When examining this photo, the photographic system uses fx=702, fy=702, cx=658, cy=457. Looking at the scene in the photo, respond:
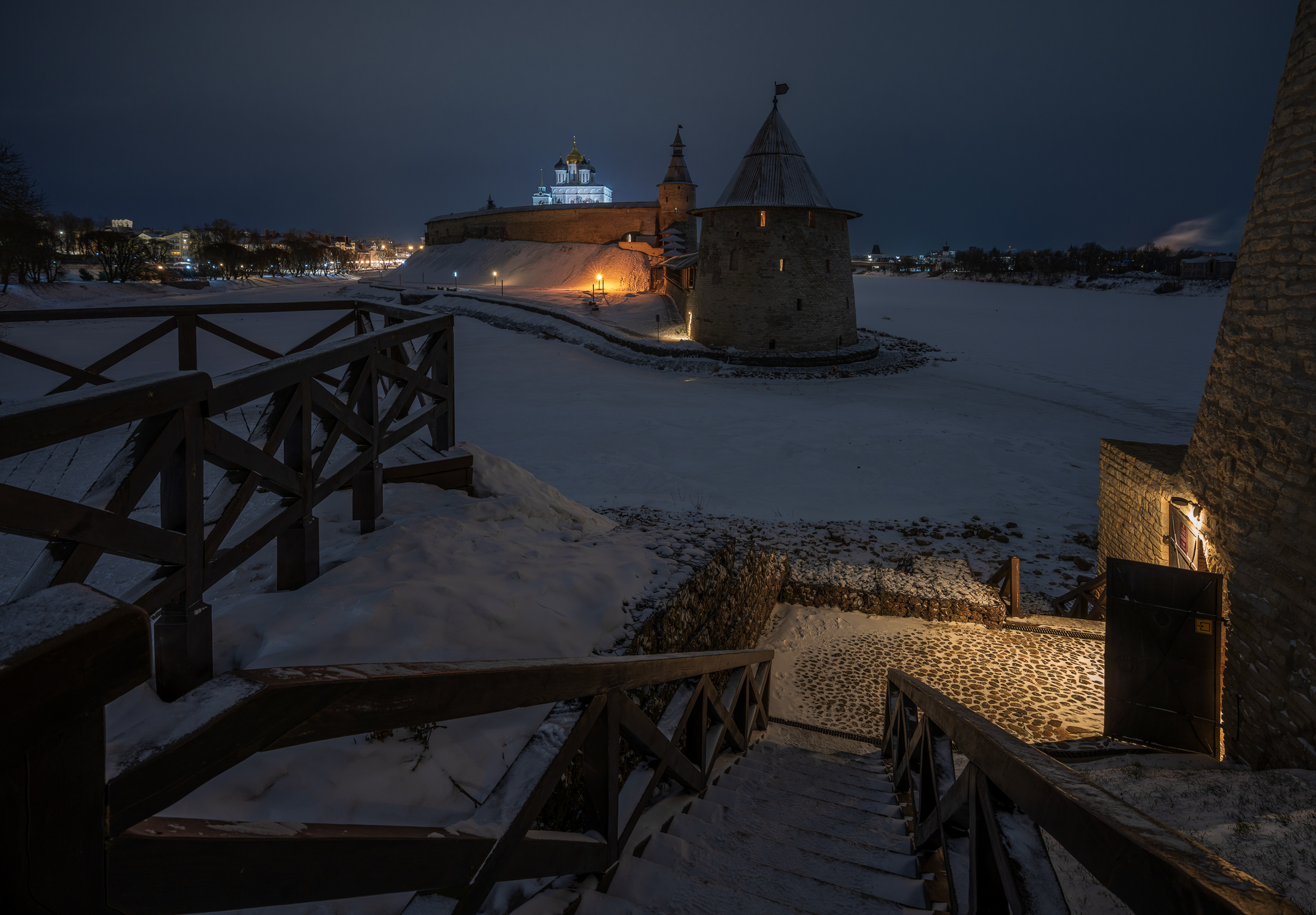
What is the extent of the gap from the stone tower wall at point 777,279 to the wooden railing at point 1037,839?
2562 centimetres

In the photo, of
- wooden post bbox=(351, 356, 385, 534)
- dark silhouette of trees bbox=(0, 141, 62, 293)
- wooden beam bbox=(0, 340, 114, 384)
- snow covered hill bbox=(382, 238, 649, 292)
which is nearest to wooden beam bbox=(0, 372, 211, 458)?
wooden post bbox=(351, 356, 385, 534)

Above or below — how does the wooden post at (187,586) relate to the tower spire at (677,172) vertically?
below

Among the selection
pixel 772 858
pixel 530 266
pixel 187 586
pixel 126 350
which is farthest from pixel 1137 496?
pixel 530 266

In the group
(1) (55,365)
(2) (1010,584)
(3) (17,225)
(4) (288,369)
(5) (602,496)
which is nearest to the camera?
(4) (288,369)

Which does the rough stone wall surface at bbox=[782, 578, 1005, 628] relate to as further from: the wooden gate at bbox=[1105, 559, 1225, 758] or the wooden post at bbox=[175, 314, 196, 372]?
the wooden post at bbox=[175, 314, 196, 372]

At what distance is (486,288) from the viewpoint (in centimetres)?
4653

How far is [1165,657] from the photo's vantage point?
562cm

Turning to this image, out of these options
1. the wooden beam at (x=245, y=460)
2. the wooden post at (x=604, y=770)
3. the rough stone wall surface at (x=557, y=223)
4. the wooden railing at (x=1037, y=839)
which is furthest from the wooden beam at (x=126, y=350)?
the rough stone wall surface at (x=557, y=223)

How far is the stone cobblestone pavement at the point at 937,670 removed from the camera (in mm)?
6520

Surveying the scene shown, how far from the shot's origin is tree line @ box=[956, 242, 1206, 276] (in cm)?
10012

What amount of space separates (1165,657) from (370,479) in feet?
20.0

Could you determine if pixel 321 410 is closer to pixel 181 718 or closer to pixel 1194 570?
pixel 181 718

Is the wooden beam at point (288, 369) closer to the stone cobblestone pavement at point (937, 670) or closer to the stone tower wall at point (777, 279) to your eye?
the stone cobblestone pavement at point (937, 670)

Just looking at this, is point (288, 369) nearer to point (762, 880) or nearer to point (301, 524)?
point (301, 524)
